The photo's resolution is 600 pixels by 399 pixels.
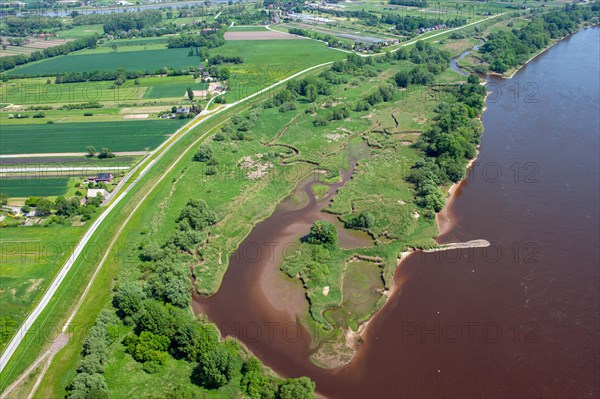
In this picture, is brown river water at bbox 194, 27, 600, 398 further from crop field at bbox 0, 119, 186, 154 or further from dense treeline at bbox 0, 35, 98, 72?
dense treeline at bbox 0, 35, 98, 72

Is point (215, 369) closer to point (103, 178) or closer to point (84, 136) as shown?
point (103, 178)

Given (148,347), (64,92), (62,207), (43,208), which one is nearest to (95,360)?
(148,347)

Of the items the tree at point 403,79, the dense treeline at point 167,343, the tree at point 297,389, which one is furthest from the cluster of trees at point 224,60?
the tree at point 297,389

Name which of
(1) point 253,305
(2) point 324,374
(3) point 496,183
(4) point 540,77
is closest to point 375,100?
(3) point 496,183

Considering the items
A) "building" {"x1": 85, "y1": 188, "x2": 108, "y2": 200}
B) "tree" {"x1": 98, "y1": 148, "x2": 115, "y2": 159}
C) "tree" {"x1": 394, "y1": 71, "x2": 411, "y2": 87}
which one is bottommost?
"building" {"x1": 85, "y1": 188, "x2": 108, "y2": 200}

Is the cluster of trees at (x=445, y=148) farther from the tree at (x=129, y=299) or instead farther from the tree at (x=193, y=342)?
the tree at (x=129, y=299)

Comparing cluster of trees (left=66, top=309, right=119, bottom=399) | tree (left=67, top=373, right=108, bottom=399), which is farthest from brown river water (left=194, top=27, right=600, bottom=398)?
tree (left=67, top=373, right=108, bottom=399)
